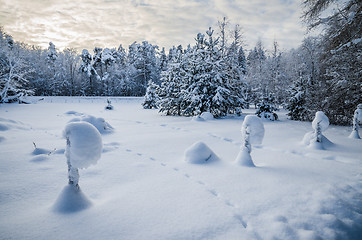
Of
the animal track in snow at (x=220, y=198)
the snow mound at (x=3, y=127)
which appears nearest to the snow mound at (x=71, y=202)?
the animal track in snow at (x=220, y=198)

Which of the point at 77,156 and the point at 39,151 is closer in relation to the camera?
the point at 77,156

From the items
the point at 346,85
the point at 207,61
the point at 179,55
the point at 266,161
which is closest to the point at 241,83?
the point at 207,61

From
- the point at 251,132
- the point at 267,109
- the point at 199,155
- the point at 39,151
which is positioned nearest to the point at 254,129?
the point at 251,132

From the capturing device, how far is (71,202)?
246 cm

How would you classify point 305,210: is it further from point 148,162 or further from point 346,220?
point 148,162

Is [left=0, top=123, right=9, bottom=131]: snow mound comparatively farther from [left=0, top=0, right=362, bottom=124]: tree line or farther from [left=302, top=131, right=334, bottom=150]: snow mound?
[left=302, top=131, right=334, bottom=150]: snow mound

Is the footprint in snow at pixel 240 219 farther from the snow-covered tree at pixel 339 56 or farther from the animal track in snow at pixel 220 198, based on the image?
the snow-covered tree at pixel 339 56

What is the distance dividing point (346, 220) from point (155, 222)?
2293mm

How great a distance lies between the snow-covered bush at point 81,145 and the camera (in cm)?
232

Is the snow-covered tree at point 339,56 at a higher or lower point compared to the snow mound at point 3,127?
higher

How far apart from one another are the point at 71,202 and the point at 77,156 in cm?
66

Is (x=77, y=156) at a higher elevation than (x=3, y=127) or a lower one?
higher

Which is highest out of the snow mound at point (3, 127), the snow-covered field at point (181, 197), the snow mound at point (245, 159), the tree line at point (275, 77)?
the tree line at point (275, 77)

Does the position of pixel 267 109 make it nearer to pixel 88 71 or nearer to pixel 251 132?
pixel 251 132
